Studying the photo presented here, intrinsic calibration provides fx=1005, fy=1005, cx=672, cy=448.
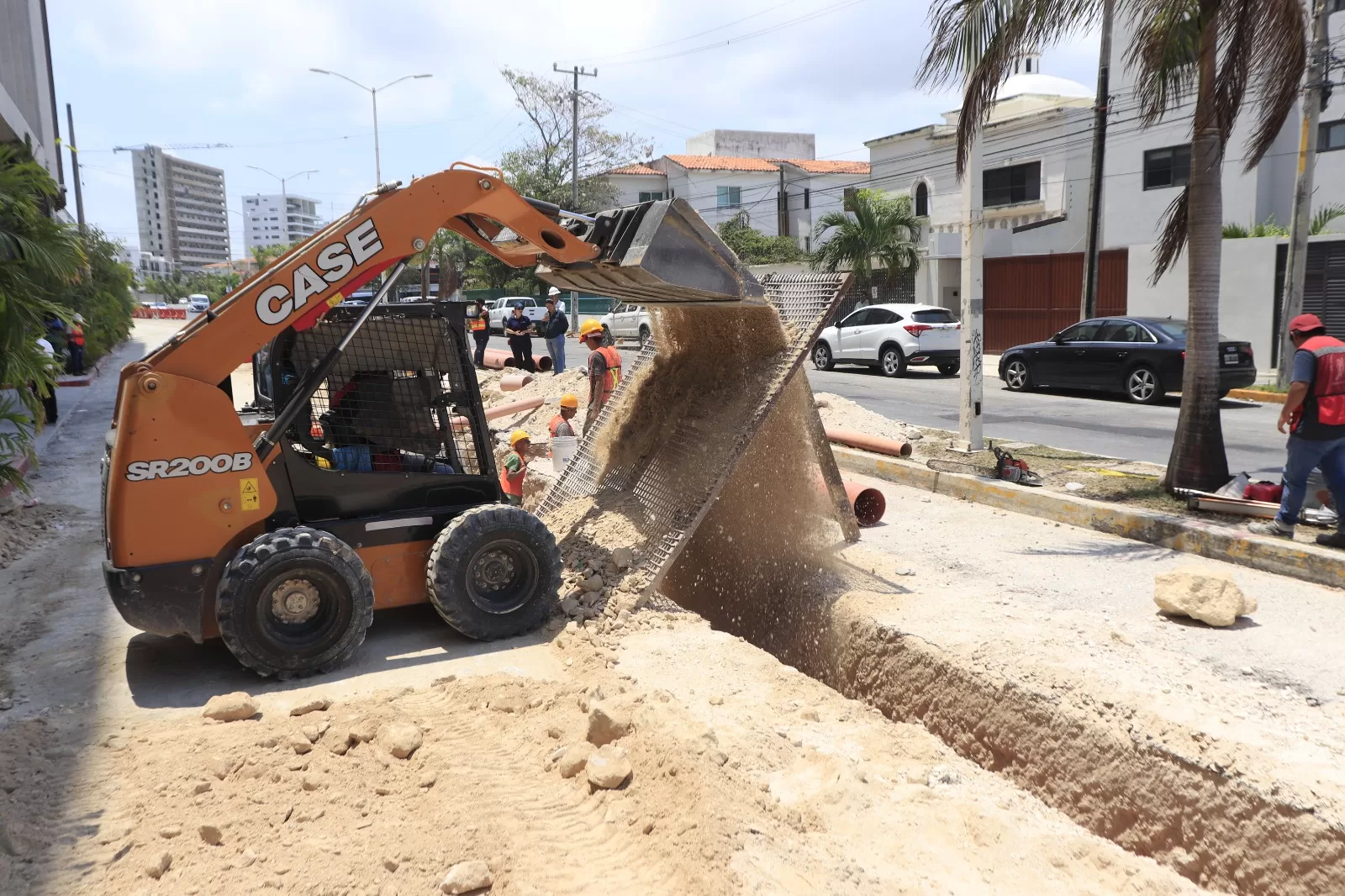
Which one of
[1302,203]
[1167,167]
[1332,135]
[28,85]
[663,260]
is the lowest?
[663,260]

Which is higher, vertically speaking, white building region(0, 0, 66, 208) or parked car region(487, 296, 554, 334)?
white building region(0, 0, 66, 208)

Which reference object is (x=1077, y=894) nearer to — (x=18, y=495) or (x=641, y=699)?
(x=641, y=699)

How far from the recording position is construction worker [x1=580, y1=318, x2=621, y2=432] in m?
9.54

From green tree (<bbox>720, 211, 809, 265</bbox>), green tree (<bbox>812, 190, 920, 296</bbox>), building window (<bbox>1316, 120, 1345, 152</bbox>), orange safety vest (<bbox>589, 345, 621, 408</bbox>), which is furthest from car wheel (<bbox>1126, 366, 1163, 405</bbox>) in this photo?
green tree (<bbox>720, 211, 809, 265</bbox>)

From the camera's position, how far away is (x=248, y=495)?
5117 millimetres

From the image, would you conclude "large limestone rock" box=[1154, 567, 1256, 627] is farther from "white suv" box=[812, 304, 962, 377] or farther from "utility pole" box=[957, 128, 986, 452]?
"white suv" box=[812, 304, 962, 377]

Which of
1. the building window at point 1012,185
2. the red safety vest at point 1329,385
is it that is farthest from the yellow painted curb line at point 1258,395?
the building window at point 1012,185

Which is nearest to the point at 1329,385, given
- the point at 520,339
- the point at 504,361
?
the point at 520,339

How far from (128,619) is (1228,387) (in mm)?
15746

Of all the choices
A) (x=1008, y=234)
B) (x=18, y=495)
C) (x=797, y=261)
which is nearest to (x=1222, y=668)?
(x=18, y=495)

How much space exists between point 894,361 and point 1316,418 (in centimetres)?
1514

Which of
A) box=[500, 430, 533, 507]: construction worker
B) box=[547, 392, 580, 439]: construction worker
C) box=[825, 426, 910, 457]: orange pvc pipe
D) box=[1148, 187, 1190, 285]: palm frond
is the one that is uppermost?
box=[1148, 187, 1190, 285]: palm frond

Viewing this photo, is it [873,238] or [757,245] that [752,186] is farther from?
[873,238]

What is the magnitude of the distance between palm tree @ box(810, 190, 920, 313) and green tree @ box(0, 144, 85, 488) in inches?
980
